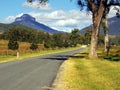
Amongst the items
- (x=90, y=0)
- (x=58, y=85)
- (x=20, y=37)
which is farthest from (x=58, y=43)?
(x=58, y=85)

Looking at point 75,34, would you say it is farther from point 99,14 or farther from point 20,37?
point 99,14

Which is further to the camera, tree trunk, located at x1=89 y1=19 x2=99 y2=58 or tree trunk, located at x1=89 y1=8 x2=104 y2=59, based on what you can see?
tree trunk, located at x1=89 y1=19 x2=99 y2=58

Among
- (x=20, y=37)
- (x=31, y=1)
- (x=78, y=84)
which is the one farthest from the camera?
(x=20, y=37)

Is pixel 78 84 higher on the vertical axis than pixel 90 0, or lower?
lower

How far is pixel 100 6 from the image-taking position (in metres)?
45.0

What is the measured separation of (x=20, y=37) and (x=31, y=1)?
13793 cm

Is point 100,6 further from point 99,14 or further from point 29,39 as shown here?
point 29,39

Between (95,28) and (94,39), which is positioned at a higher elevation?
(95,28)

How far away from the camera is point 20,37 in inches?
7165

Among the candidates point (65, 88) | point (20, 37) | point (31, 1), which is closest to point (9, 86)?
point (65, 88)

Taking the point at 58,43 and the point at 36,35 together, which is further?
the point at 36,35

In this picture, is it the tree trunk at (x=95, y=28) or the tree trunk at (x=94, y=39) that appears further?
the tree trunk at (x=94, y=39)

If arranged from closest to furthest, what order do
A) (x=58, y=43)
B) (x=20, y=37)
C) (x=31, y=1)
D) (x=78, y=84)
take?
(x=78, y=84) → (x=31, y=1) → (x=58, y=43) → (x=20, y=37)

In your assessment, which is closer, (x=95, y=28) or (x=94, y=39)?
(x=95, y=28)
